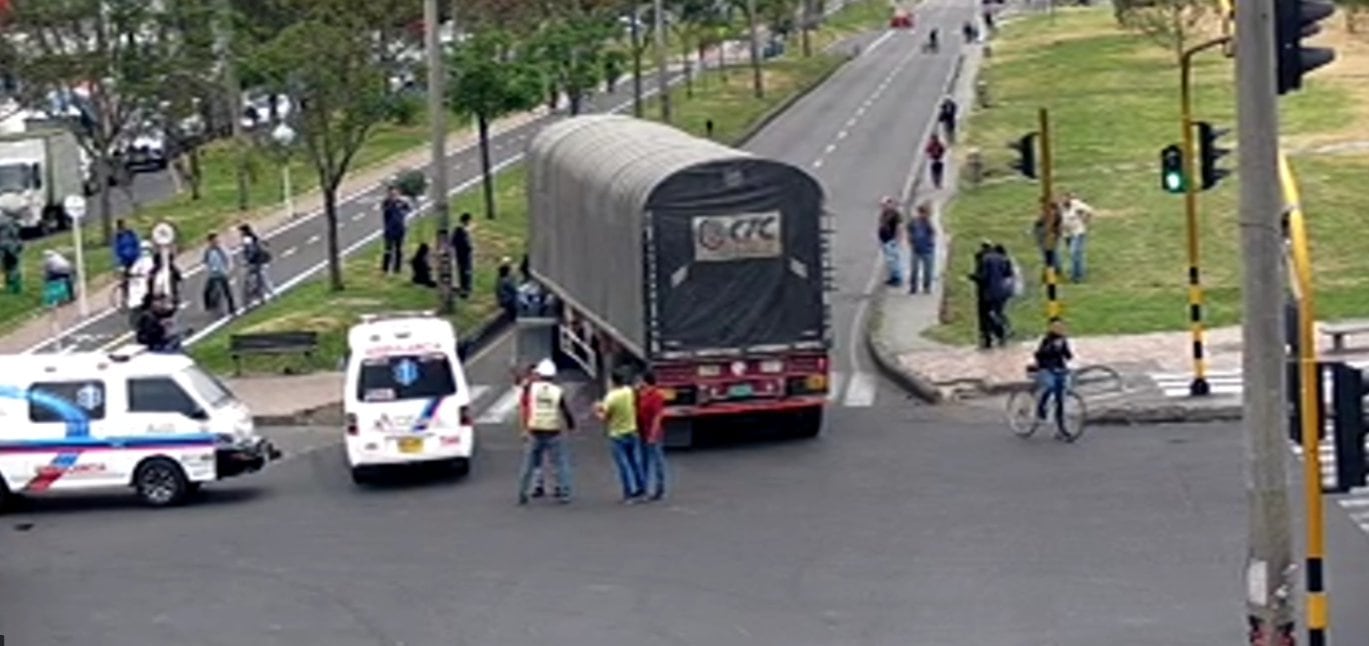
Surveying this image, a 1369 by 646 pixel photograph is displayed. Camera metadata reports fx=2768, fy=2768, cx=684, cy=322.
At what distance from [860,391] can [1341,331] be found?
20.4 feet

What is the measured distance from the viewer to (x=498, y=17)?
76.1 m

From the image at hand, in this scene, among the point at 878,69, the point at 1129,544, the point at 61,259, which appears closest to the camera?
the point at 1129,544

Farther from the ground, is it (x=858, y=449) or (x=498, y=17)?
(x=498, y=17)

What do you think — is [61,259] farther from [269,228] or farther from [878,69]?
[878,69]

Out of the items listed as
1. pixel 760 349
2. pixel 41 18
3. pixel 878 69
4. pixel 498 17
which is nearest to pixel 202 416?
pixel 760 349

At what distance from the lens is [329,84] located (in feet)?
144

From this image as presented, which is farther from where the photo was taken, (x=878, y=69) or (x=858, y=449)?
(x=878, y=69)

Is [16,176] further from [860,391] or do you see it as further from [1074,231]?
[860,391]

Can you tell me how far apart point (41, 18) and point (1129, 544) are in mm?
38469

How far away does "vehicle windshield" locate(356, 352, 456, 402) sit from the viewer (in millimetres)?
31125

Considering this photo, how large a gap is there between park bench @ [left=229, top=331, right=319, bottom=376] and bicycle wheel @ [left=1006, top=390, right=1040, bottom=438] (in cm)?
1145

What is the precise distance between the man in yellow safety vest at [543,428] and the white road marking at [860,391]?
679 cm

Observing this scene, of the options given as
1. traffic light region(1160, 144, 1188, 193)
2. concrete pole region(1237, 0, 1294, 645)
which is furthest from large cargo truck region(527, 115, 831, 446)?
concrete pole region(1237, 0, 1294, 645)

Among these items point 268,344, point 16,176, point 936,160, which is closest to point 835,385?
point 268,344
